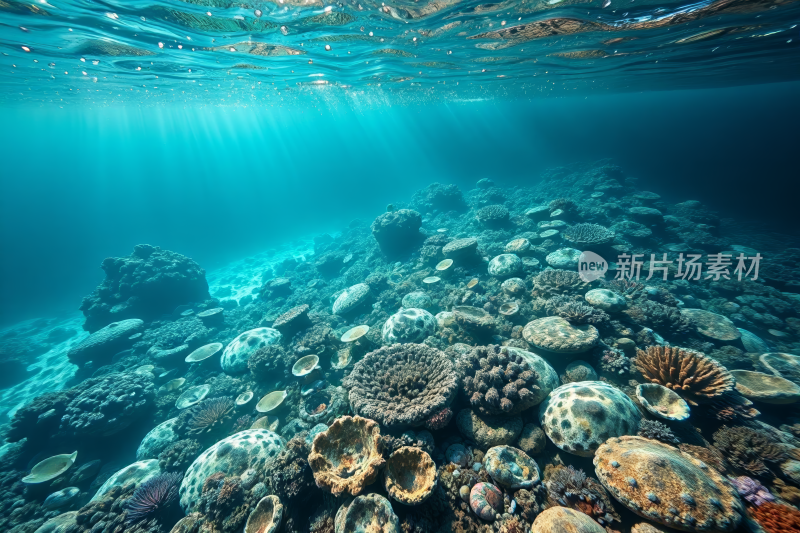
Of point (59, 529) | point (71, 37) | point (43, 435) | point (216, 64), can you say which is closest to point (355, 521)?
point (59, 529)

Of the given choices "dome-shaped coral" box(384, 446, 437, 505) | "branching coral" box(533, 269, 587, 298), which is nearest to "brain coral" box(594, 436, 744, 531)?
"dome-shaped coral" box(384, 446, 437, 505)

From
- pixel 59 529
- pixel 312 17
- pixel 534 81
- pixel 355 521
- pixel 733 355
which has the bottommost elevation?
pixel 733 355

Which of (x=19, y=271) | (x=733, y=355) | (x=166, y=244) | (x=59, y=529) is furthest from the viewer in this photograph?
(x=166, y=244)

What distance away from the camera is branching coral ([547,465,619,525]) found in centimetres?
350

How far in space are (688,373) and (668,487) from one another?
303cm

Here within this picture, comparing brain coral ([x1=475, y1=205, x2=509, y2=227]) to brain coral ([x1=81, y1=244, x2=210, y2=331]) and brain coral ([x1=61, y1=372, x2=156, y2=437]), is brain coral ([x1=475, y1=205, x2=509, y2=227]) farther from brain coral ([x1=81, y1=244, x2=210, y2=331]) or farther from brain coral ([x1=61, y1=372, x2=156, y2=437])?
brain coral ([x1=81, y1=244, x2=210, y2=331])

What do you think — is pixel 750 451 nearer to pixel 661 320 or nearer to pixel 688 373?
pixel 688 373

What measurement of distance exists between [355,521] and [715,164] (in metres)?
65.6

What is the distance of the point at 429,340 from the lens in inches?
336

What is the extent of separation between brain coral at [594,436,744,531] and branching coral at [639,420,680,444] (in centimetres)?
35

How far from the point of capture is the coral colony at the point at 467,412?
3.78m

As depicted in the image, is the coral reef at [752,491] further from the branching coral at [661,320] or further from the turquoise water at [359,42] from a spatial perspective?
the turquoise water at [359,42]

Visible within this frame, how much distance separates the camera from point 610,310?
745 centimetres

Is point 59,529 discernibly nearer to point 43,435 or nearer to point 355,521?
point 43,435
